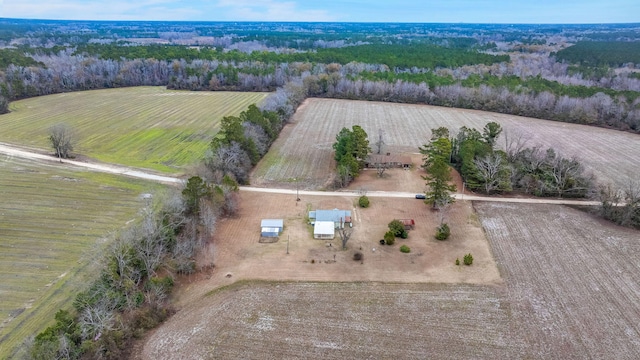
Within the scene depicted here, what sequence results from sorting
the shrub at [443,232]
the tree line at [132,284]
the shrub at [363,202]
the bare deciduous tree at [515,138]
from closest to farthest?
the tree line at [132,284] < the shrub at [443,232] < the shrub at [363,202] < the bare deciduous tree at [515,138]

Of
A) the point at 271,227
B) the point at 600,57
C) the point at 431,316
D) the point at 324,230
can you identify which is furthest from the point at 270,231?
the point at 600,57

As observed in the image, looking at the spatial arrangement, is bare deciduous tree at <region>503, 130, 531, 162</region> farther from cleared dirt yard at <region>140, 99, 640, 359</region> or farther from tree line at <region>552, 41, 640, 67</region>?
tree line at <region>552, 41, 640, 67</region>

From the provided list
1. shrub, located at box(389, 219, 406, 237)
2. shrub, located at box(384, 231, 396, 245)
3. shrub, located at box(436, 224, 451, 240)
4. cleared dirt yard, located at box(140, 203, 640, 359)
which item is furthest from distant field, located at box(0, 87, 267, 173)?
shrub, located at box(436, 224, 451, 240)

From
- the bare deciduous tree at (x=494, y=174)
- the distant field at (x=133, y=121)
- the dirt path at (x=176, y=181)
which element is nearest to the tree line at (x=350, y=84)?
the distant field at (x=133, y=121)

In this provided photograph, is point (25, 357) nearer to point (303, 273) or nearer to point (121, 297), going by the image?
point (121, 297)

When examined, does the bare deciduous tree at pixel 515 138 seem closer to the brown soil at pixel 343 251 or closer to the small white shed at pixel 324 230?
the brown soil at pixel 343 251

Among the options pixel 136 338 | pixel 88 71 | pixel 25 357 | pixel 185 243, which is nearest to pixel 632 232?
pixel 185 243
